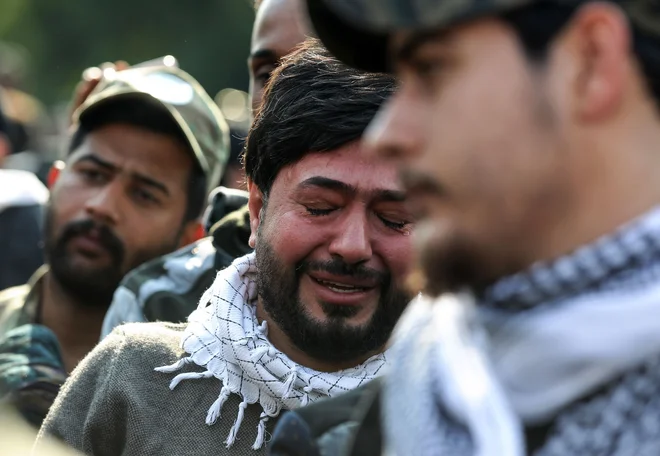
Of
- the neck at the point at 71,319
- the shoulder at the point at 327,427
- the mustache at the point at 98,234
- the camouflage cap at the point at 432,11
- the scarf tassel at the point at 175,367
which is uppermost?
the camouflage cap at the point at 432,11

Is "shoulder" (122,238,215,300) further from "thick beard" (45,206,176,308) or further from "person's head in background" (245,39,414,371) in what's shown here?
"person's head in background" (245,39,414,371)

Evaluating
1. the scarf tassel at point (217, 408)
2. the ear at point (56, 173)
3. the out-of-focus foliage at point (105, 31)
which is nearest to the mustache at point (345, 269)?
the scarf tassel at point (217, 408)

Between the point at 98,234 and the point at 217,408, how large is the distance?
1.80 m

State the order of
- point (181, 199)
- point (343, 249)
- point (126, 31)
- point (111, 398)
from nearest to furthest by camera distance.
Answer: point (343, 249) → point (111, 398) → point (181, 199) → point (126, 31)

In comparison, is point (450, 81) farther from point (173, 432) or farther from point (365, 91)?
point (173, 432)

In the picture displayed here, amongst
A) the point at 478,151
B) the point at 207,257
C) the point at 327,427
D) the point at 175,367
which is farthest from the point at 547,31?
the point at 207,257

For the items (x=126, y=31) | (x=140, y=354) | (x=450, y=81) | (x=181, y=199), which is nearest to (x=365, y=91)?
(x=140, y=354)

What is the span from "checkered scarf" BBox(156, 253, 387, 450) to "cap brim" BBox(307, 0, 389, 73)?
0.91 metres

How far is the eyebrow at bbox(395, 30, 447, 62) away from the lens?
1811 millimetres

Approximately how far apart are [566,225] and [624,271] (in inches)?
3.9

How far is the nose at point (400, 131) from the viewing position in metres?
1.81

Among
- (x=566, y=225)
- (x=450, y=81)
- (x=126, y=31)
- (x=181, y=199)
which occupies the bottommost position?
(x=126, y=31)

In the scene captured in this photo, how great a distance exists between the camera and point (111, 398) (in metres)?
3.00

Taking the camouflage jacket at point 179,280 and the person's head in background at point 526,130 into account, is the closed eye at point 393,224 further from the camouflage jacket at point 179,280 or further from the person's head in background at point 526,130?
the person's head in background at point 526,130
